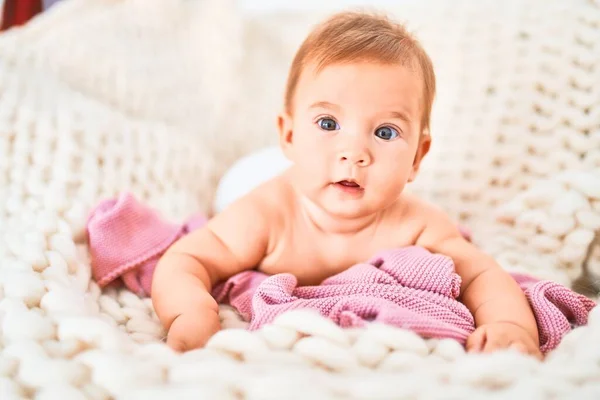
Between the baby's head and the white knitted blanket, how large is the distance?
8.6 inches

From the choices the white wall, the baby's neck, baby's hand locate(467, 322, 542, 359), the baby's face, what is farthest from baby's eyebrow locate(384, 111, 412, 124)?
the white wall

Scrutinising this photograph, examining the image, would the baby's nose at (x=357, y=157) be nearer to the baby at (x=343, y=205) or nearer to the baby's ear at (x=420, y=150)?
the baby at (x=343, y=205)

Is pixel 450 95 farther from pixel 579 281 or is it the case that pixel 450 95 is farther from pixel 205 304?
pixel 205 304

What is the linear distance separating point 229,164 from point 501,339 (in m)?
0.83

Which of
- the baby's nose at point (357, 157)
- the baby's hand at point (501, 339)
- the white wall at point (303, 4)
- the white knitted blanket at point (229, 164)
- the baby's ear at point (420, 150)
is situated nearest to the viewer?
the white knitted blanket at point (229, 164)

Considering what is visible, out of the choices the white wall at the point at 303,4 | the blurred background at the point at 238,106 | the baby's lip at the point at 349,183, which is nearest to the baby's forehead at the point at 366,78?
the baby's lip at the point at 349,183

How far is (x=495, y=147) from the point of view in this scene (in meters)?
1.10

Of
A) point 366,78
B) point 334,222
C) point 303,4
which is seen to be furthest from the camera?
point 303,4

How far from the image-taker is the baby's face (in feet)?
2.39

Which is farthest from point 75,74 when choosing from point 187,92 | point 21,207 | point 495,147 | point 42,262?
point 495,147

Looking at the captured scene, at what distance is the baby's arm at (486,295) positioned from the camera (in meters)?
0.63

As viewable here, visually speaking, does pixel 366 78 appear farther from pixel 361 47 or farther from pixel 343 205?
pixel 343 205

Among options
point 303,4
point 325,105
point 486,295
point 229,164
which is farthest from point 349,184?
point 303,4

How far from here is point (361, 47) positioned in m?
0.74
